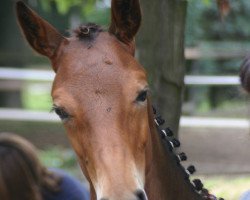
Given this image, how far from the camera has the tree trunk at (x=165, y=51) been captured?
340 centimetres

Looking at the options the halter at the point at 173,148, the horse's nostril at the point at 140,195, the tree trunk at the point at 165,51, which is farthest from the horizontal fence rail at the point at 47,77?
the horse's nostril at the point at 140,195

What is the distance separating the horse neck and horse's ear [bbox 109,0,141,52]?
33cm

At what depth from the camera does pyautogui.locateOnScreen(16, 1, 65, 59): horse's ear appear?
103 inches

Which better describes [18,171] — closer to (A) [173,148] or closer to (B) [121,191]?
(A) [173,148]

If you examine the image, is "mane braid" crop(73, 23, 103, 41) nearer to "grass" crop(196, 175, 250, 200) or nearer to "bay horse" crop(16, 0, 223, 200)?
"bay horse" crop(16, 0, 223, 200)

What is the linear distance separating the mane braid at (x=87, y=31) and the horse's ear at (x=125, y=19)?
0.21ft

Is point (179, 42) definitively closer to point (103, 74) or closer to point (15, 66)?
point (103, 74)

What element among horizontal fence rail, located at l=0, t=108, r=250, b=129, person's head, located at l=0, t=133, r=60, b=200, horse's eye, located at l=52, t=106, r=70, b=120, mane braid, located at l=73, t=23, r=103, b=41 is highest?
mane braid, located at l=73, t=23, r=103, b=41

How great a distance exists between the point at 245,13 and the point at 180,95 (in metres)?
8.04

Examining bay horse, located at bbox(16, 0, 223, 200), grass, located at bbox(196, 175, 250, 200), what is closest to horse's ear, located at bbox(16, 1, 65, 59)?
bay horse, located at bbox(16, 0, 223, 200)

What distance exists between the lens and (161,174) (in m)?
2.67

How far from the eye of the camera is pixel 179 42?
3400 mm

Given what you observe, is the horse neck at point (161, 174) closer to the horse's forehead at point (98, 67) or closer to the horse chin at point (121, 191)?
the horse's forehead at point (98, 67)

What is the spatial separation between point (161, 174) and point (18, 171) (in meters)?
0.89
